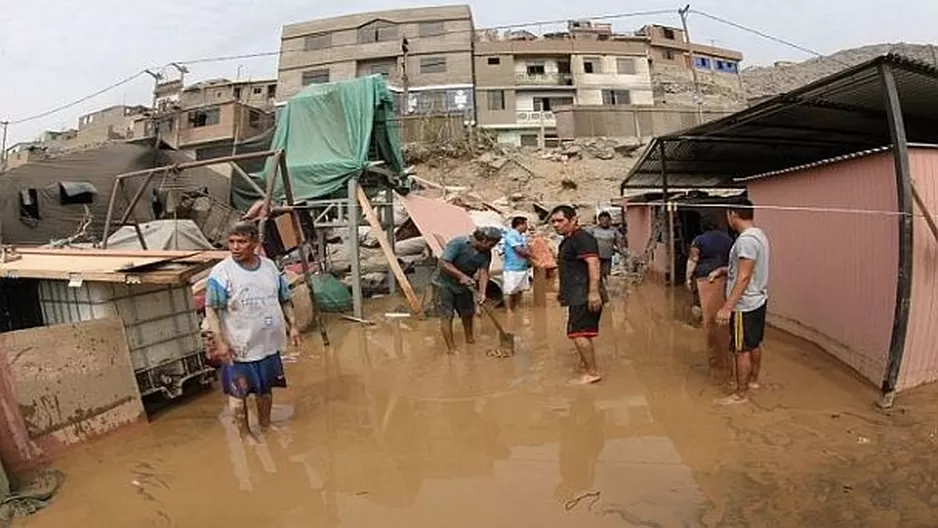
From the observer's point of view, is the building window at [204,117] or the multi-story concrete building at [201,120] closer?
the multi-story concrete building at [201,120]

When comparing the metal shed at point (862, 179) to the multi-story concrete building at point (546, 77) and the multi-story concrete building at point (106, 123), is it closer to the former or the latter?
the multi-story concrete building at point (546, 77)

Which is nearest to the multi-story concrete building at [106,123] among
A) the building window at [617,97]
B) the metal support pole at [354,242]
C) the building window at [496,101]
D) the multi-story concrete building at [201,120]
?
the multi-story concrete building at [201,120]

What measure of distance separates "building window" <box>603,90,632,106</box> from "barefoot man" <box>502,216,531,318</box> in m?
33.7

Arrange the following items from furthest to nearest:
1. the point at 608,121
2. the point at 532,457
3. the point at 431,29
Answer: the point at 431,29, the point at 608,121, the point at 532,457

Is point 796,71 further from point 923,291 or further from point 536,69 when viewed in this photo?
point 923,291

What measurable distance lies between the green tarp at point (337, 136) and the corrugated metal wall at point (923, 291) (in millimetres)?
7361

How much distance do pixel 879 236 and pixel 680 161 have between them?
25.9 ft

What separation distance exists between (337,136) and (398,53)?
103ft

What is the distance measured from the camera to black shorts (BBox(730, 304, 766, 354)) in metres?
4.86

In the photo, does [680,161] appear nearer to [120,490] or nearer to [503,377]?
[503,377]

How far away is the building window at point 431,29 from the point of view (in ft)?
133

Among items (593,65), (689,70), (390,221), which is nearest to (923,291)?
(390,221)

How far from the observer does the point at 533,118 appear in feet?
129

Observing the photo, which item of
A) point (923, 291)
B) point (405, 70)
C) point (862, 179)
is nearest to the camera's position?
point (923, 291)
